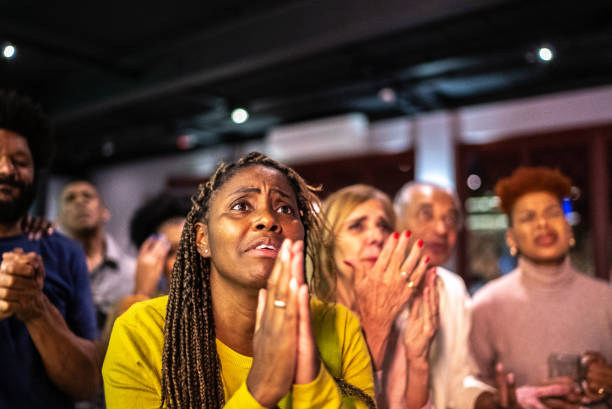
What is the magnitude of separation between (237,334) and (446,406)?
49.1 inches

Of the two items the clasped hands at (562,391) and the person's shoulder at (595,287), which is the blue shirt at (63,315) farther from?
the person's shoulder at (595,287)

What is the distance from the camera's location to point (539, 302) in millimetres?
2674

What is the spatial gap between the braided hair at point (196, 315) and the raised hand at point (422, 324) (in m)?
0.47

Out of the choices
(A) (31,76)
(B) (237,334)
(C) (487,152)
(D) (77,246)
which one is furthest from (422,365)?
(A) (31,76)

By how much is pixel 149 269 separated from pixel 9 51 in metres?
1.26

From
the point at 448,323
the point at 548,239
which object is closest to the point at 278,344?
the point at 448,323

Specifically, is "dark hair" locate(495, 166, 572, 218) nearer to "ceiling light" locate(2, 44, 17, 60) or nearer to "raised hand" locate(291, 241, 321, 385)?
"raised hand" locate(291, 241, 321, 385)

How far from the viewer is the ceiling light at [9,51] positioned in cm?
251

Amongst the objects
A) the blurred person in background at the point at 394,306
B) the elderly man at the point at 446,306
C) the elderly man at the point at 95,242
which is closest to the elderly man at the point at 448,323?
the elderly man at the point at 446,306

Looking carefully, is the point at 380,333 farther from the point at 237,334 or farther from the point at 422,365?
the point at 237,334

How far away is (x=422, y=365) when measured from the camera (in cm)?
191

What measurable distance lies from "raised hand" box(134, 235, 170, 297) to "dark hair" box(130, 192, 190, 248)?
0.67 metres

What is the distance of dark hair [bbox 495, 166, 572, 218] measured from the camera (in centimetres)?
264

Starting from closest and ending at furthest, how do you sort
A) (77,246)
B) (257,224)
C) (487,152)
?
(257,224)
(77,246)
(487,152)
